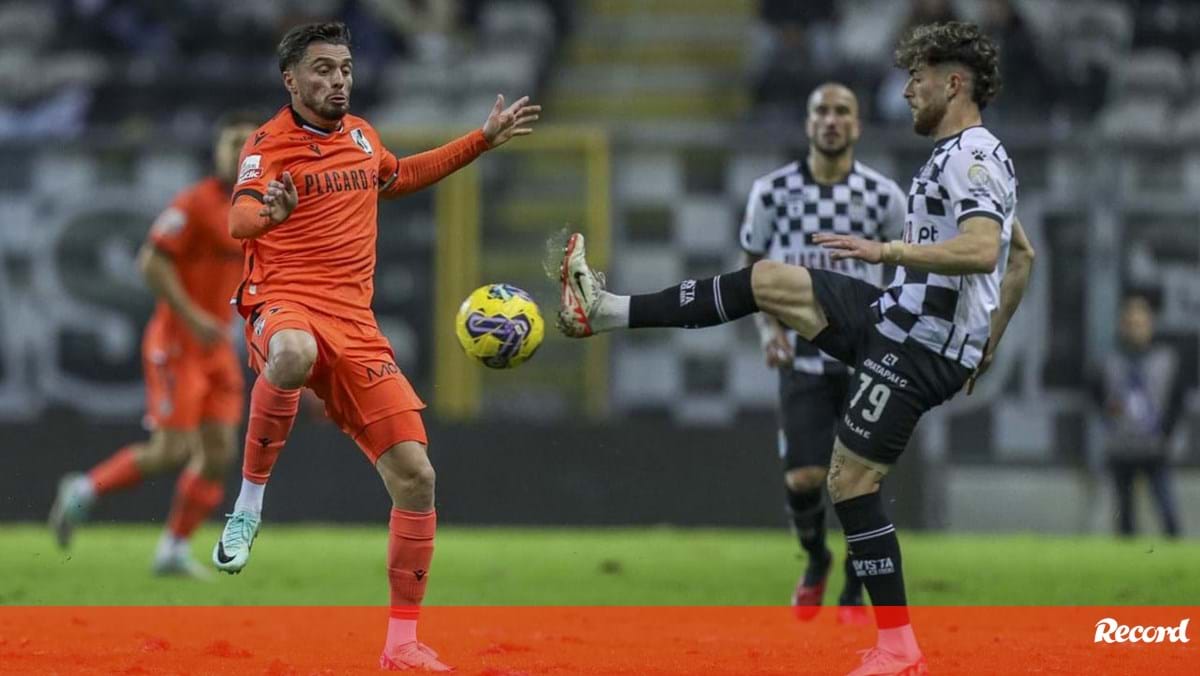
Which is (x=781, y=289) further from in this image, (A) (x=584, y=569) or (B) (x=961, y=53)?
(A) (x=584, y=569)

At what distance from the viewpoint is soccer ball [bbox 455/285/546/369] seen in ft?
23.8

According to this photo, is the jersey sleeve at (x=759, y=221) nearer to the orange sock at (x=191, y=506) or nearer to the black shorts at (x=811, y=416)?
the black shorts at (x=811, y=416)

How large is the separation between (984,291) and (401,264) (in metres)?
8.80

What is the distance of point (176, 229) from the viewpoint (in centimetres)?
1133

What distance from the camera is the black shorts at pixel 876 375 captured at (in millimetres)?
6965

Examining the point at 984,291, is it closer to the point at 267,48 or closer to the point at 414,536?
the point at 414,536

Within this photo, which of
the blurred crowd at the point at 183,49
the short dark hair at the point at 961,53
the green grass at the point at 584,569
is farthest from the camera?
the blurred crowd at the point at 183,49

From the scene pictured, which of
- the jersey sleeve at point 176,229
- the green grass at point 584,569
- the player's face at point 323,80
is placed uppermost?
the player's face at point 323,80

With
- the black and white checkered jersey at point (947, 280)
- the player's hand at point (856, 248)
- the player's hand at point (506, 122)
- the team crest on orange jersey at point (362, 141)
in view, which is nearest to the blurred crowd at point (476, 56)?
the player's hand at point (506, 122)

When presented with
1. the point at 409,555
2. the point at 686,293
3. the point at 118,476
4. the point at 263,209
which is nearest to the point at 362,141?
the point at 263,209

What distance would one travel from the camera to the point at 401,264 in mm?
15234

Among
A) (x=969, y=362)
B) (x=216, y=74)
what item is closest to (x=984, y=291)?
(x=969, y=362)

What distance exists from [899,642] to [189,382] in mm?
6061

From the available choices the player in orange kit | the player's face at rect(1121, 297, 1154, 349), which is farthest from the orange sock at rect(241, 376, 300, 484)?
the player's face at rect(1121, 297, 1154, 349)
